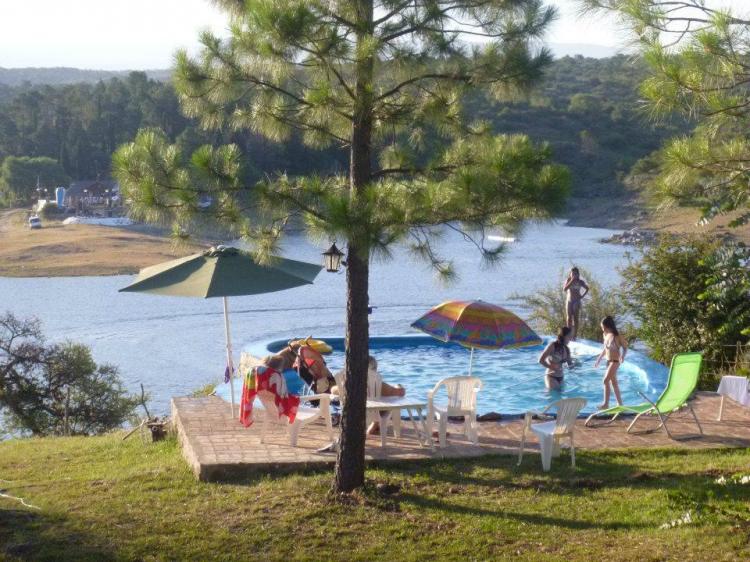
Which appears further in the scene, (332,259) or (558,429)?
(332,259)

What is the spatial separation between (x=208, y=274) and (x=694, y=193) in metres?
4.46

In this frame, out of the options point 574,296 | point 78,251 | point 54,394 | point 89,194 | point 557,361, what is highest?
point 89,194

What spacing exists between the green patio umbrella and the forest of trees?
1413 inches

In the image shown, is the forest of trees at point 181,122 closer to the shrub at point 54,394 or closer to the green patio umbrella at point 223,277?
the shrub at point 54,394

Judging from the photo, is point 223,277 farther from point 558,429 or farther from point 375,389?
point 558,429

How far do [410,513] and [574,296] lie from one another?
9.80 metres

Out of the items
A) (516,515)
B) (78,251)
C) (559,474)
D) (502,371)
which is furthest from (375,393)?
(78,251)

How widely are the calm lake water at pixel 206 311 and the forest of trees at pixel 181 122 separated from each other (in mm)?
9076

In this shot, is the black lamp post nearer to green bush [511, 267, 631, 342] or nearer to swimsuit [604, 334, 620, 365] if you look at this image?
swimsuit [604, 334, 620, 365]

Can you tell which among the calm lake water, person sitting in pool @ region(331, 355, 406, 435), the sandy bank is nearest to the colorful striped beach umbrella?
person sitting in pool @ region(331, 355, 406, 435)

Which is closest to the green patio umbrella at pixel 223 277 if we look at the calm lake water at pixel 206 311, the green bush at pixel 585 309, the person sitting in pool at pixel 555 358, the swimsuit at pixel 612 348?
the swimsuit at pixel 612 348

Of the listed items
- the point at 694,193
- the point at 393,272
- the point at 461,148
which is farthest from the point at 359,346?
the point at 393,272

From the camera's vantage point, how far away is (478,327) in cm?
1116

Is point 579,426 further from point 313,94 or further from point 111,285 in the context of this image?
point 111,285
